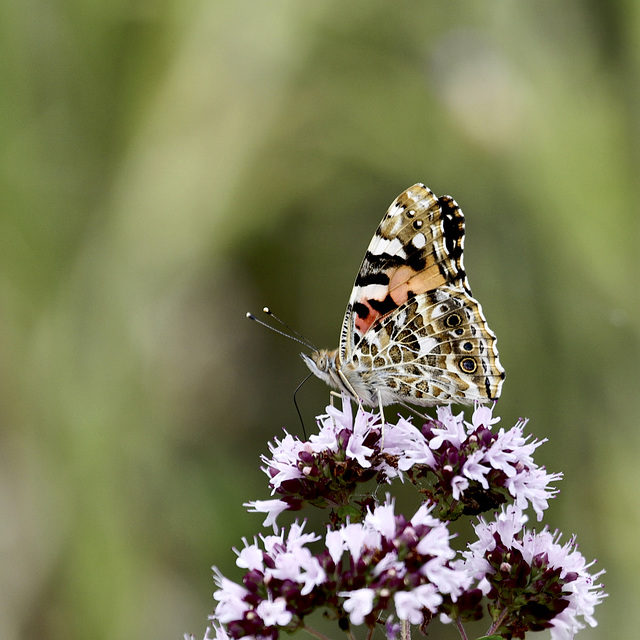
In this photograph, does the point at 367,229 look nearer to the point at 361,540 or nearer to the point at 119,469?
the point at 119,469

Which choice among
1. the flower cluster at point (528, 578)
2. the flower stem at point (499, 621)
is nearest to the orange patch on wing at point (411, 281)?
the flower cluster at point (528, 578)

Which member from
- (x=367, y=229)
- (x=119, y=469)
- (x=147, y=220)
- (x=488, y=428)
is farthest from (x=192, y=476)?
(x=488, y=428)

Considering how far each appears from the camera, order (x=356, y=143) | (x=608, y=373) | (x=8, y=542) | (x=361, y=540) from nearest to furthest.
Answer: (x=361, y=540)
(x=8, y=542)
(x=608, y=373)
(x=356, y=143)

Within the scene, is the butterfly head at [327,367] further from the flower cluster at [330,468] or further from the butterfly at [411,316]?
the flower cluster at [330,468]

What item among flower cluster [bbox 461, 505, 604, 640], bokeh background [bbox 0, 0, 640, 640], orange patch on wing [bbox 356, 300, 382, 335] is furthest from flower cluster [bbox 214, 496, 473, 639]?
bokeh background [bbox 0, 0, 640, 640]

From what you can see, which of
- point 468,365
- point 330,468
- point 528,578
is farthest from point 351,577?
point 468,365

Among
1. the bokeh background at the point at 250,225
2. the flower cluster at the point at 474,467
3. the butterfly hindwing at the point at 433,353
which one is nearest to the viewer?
the flower cluster at the point at 474,467
